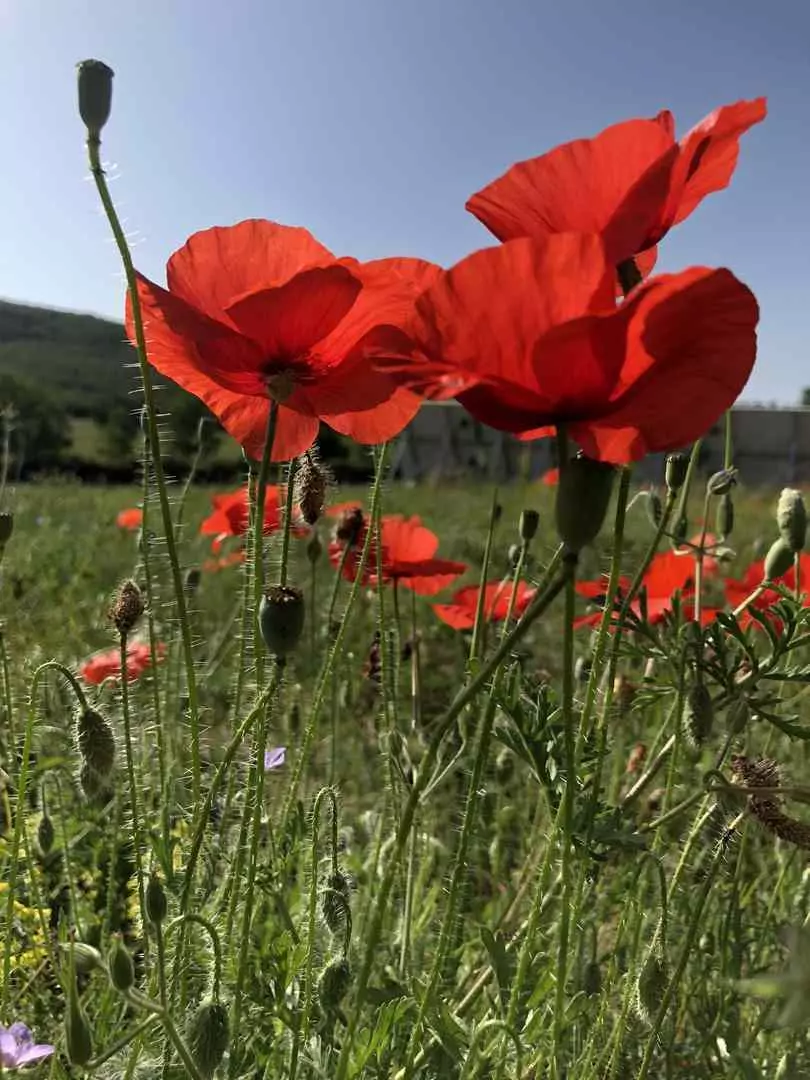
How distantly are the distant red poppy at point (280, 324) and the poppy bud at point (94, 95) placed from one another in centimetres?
11

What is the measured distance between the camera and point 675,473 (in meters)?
1.04

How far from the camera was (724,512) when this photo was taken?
50.1 inches

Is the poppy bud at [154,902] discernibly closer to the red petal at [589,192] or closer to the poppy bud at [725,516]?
the red petal at [589,192]

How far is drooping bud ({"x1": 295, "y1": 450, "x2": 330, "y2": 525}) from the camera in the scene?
111 centimetres

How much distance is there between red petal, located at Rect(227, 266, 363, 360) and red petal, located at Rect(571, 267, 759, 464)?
234 millimetres

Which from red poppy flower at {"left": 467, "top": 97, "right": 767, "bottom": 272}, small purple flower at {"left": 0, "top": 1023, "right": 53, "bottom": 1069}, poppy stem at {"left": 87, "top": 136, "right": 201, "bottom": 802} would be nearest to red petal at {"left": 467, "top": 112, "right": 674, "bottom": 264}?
red poppy flower at {"left": 467, "top": 97, "right": 767, "bottom": 272}

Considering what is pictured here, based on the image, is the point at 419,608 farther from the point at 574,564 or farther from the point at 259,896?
the point at 574,564

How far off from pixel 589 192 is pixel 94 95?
0.37m

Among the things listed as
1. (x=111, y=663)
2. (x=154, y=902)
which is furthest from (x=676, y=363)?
(x=111, y=663)

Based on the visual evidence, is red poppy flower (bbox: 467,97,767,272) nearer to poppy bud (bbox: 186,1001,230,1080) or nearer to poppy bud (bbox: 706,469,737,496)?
poppy bud (bbox: 706,469,737,496)

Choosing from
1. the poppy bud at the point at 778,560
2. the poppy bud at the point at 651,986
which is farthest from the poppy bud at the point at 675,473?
the poppy bud at the point at 651,986

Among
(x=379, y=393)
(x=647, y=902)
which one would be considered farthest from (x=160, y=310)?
(x=647, y=902)

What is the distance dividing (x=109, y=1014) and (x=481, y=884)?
1.05 metres

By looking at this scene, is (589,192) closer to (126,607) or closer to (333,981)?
(126,607)
